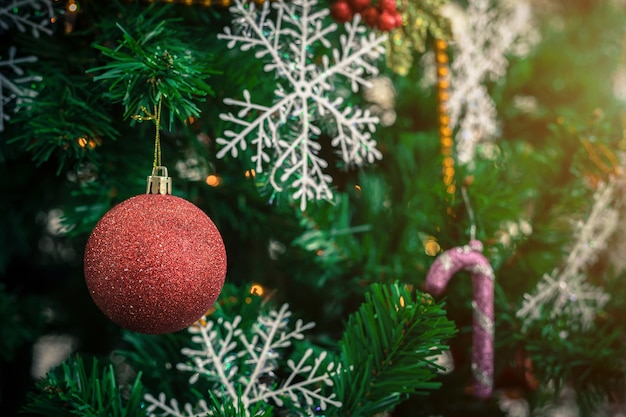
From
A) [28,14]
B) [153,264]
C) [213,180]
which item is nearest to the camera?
[153,264]

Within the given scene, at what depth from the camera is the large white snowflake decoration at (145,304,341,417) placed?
1.31 ft

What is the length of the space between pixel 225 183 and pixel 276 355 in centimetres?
19

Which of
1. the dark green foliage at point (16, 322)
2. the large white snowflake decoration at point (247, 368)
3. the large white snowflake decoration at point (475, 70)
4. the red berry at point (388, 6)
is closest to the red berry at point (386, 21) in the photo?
the red berry at point (388, 6)

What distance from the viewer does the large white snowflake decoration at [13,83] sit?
419 millimetres

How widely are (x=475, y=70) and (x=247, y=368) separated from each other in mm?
390

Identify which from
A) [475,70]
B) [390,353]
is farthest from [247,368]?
[475,70]

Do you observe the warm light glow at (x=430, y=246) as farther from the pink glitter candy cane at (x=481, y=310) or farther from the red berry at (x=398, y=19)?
the red berry at (x=398, y=19)

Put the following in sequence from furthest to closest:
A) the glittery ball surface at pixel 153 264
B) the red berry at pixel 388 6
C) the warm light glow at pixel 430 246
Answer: the warm light glow at pixel 430 246 < the red berry at pixel 388 6 < the glittery ball surface at pixel 153 264

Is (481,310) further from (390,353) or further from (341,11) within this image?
(341,11)

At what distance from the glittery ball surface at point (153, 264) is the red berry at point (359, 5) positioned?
234mm

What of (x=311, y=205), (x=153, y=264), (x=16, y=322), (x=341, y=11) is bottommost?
(x=16, y=322)

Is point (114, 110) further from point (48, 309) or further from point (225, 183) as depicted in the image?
point (48, 309)

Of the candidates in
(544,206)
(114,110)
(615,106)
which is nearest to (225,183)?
(114,110)

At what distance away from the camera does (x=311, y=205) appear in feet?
1.60
